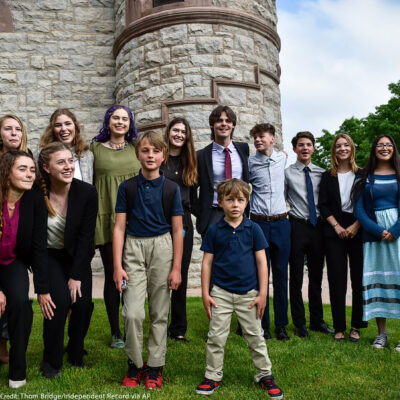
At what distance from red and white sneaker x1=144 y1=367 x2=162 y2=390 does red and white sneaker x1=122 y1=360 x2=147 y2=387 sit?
0.17ft

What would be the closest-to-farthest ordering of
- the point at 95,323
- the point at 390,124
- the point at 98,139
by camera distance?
the point at 98,139
the point at 95,323
the point at 390,124

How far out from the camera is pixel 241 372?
334 centimetres

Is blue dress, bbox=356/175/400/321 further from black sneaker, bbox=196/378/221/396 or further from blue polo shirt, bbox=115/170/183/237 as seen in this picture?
blue polo shirt, bbox=115/170/183/237

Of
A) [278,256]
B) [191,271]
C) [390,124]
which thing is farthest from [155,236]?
[390,124]

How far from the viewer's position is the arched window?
847 cm

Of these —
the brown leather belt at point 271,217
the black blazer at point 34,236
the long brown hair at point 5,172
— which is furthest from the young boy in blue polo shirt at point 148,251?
the brown leather belt at point 271,217

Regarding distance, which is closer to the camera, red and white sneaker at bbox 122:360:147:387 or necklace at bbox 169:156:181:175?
red and white sneaker at bbox 122:360:147:387

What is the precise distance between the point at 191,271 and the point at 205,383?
415 cm

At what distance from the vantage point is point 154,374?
3.06 m

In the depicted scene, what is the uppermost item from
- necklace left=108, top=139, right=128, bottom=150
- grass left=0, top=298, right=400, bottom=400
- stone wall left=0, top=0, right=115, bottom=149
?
stone wall left=0, top=0, right=115, bottom=149

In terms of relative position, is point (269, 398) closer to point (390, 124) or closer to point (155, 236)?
point (155, 236)

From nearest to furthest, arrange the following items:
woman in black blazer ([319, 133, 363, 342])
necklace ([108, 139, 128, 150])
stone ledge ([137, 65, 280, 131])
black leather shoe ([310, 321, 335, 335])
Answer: necklace ([108, 139, 128, 150]), woman in black blazer ([319, 133, 363, 342]), black leather shoe ([310, 321, 335, 335]), stone ledge ([137, 65, 280, 131])

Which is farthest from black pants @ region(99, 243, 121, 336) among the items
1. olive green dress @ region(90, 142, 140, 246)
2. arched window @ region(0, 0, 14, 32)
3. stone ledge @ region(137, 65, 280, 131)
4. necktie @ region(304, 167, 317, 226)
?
arched window @ region(0, 0, 14, 32)

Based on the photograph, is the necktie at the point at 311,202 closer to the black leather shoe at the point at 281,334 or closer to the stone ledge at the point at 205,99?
the black leather shoe at the point at 281,334
